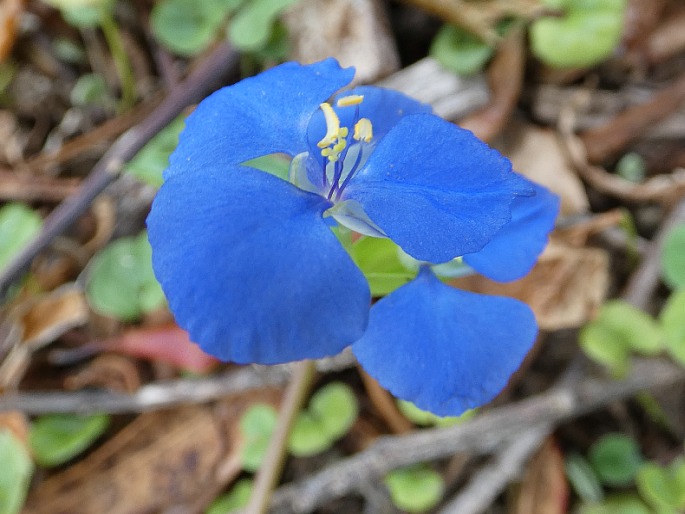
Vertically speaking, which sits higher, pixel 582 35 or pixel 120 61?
pixel 120 61

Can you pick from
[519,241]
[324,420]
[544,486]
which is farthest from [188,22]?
[544,486]

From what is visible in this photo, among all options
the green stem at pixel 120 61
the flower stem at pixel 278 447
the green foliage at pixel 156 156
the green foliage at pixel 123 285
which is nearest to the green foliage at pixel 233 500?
the flower stem at pixel 278 447

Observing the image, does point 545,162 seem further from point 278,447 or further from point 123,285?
point 123,285

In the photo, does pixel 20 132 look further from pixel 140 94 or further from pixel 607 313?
pixel 607 313

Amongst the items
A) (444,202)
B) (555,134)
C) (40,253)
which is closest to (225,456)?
(40,253)

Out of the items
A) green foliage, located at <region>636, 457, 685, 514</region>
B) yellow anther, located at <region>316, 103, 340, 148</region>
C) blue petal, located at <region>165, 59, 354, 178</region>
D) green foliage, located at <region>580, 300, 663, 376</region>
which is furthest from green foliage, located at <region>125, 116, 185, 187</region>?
green foliage, located at <region>636, 457, 685, 514</region>

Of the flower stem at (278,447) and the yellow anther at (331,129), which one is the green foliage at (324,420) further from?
the yellow anther at (331,129)

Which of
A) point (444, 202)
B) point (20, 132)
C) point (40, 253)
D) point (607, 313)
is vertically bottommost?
point (607, 313)
